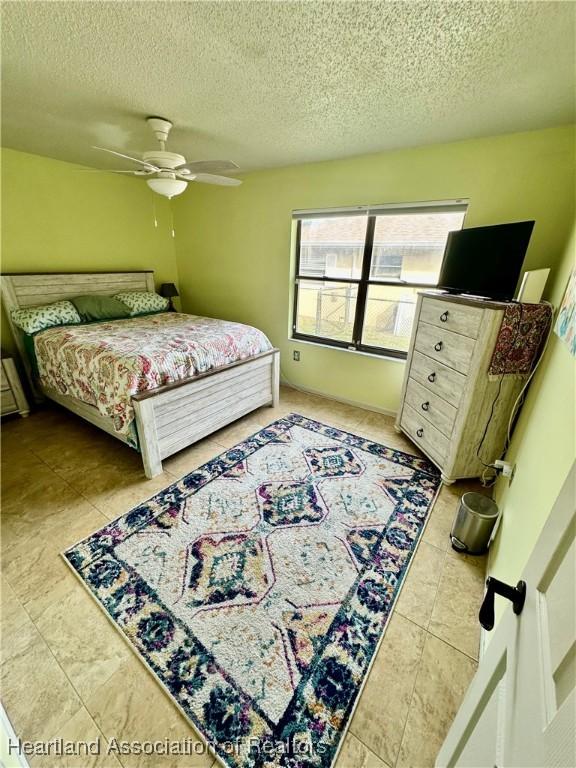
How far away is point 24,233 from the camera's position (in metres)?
2.94

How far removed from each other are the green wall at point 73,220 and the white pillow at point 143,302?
43 cm

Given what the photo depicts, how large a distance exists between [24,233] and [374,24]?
3351mm

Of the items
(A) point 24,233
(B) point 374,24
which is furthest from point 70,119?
(B) point 374,24

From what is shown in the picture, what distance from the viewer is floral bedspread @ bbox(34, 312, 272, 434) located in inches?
82.9

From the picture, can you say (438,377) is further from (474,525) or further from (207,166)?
(207,166)

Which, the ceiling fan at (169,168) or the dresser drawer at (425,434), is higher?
the ceiling fan at (169,168)

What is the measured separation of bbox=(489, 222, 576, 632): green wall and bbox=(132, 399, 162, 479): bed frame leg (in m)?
2.05

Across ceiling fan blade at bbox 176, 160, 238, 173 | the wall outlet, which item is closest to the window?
ceiling fan blade at bbox 176, 160, 238, 173

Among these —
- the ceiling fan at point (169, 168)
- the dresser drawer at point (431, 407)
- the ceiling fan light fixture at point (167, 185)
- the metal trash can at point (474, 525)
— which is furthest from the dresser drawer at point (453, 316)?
the ceiling fan light fixture at point (167, 185)

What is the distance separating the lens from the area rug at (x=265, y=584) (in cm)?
107

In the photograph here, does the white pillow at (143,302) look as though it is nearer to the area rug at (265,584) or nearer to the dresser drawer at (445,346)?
the area rug at (265,584)

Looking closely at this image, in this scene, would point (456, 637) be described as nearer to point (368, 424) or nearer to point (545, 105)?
point (368, 424)

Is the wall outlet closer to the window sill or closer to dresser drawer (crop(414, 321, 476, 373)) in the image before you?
dresser drawer (crop(414, 321, 476, 373))

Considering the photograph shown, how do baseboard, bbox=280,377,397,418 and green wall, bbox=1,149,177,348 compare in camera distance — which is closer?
green wall, bbox=1,149,177,348
